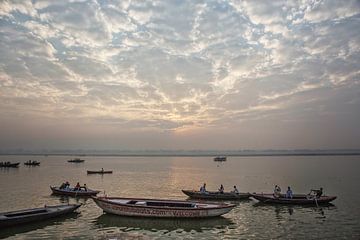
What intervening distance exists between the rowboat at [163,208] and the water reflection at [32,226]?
12.0 feet

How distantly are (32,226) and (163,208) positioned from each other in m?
11.3

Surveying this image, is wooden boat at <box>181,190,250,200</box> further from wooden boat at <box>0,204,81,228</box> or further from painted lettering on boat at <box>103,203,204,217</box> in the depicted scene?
wooden boat at <box>0,204,81,228</box>

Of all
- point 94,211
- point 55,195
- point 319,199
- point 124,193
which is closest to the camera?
point 94,211

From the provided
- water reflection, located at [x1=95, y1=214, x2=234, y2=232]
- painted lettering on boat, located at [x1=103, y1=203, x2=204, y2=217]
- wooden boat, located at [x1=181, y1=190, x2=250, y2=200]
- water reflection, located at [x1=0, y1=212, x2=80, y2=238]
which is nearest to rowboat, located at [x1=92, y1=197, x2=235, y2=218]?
painted lettering on boat, located at [x1=103, y1=203, x2=204, y2=217]

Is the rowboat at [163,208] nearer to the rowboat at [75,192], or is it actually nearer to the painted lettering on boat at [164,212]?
the painted lettering on boat at [164,212]

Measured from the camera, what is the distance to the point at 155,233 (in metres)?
24.9

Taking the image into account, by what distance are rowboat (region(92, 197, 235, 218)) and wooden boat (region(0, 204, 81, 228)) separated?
3.46m

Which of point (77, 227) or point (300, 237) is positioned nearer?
point (300, 237)

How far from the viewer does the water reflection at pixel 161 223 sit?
87.4ft

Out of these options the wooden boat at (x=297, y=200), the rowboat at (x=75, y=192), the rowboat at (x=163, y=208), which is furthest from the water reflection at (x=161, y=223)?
the rowboat at (x=75, y=192)

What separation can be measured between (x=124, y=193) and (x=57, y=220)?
20.3 meters

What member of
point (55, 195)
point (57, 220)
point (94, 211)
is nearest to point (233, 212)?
point (94, 211)

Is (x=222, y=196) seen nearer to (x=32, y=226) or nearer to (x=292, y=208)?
(x=292, y=208)

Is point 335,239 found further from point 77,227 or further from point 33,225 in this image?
point 33,225
